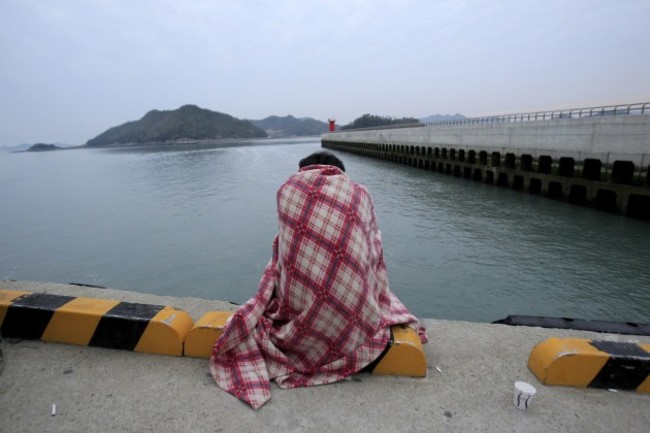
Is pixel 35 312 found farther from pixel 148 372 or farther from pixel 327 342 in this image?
pixel 327 342

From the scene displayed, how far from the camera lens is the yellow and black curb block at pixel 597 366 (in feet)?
7.89

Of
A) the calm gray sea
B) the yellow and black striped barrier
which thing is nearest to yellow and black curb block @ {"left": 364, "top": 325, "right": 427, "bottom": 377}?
the yellow and black striped barrier

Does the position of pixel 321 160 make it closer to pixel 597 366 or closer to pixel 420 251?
pixel 597 366

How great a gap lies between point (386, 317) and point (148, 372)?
1.72m

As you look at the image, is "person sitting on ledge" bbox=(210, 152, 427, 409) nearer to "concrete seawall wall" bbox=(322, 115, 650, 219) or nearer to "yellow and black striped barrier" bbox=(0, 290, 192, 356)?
"yellow and black striped barrier" bbox=(0, 290, 192, 356)

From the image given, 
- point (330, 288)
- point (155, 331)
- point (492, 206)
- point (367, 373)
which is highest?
point (330, 288)

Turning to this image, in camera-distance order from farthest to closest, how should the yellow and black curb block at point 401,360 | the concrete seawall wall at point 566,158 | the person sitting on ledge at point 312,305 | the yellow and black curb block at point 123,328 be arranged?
the concrete seawall wall at point 566,158 < the yellow and black curb block at point 123,328 < the yellow and black curb block at point 401,360 < the person sitting on ledge at point 312,305

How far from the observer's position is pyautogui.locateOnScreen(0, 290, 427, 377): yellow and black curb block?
2826 mm

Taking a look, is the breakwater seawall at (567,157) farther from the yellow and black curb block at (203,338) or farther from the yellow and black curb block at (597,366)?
the yellow and black curb block at (203,338)

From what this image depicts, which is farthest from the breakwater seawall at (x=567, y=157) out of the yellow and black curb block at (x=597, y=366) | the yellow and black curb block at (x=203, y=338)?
the yellow and black curb block at (x=203, y=338)

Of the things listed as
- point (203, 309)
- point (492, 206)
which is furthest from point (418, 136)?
point (203, 309)

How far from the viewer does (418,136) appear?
32625 mm

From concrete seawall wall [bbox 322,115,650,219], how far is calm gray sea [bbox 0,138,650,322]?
74 cm

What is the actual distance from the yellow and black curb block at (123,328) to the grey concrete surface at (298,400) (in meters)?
0.08
